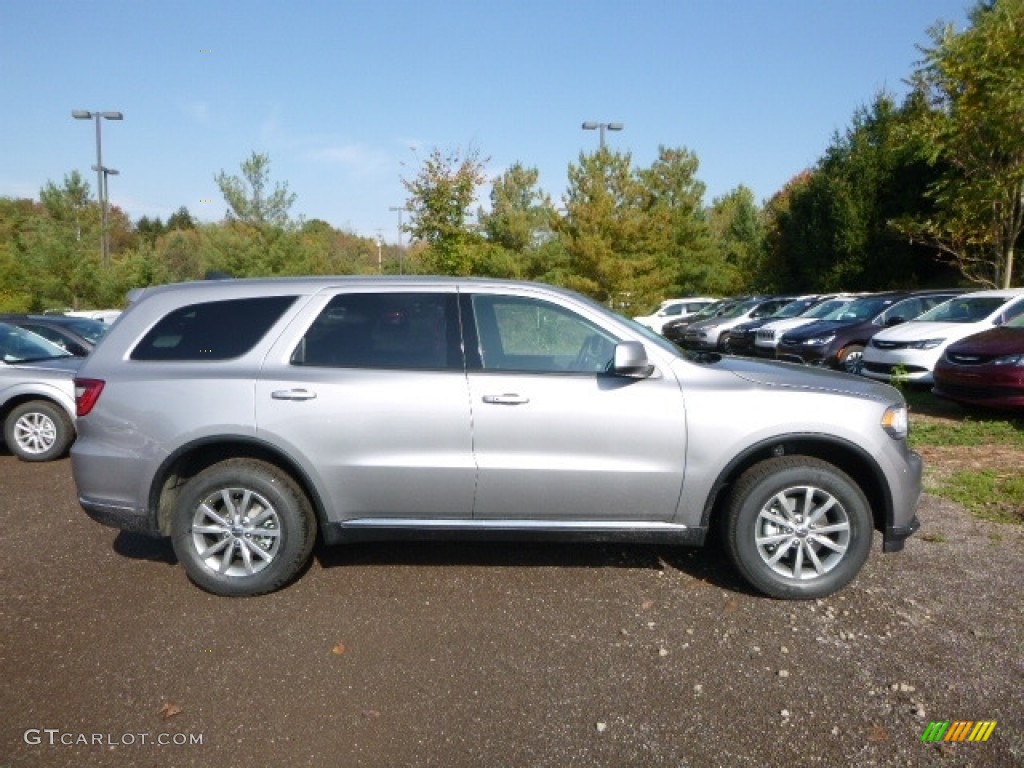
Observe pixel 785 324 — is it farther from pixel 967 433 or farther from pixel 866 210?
pixel 866 210

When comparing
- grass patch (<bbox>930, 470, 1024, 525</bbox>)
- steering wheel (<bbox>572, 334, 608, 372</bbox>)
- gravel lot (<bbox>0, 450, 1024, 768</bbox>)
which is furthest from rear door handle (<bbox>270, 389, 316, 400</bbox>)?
grass patch (<bbox>930, 470, 1024, 525</bbox>)

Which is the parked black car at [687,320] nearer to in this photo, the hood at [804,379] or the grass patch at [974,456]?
the grass patch at [974,456]

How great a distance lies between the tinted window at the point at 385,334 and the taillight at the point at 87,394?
1119 mm

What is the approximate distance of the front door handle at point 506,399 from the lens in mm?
4062

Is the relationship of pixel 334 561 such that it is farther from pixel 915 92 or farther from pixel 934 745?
pixel 915 92

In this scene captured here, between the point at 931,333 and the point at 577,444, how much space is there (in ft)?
30.4

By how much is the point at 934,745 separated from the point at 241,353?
3.74 m

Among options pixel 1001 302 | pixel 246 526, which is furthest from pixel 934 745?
pixel 1001 302

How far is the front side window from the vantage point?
4242mm

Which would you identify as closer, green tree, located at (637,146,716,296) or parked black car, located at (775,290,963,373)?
parked black car, located at (775,290,963,373)

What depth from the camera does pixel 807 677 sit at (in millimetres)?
3367

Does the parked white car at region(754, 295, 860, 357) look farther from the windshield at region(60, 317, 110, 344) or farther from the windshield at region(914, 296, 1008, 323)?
the windshield at region(60, 317, 110, 344)

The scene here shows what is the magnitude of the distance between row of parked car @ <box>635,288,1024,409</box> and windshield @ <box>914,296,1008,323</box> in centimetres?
1

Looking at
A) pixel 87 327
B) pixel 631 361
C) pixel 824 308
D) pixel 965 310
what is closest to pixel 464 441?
pixel 631 361
